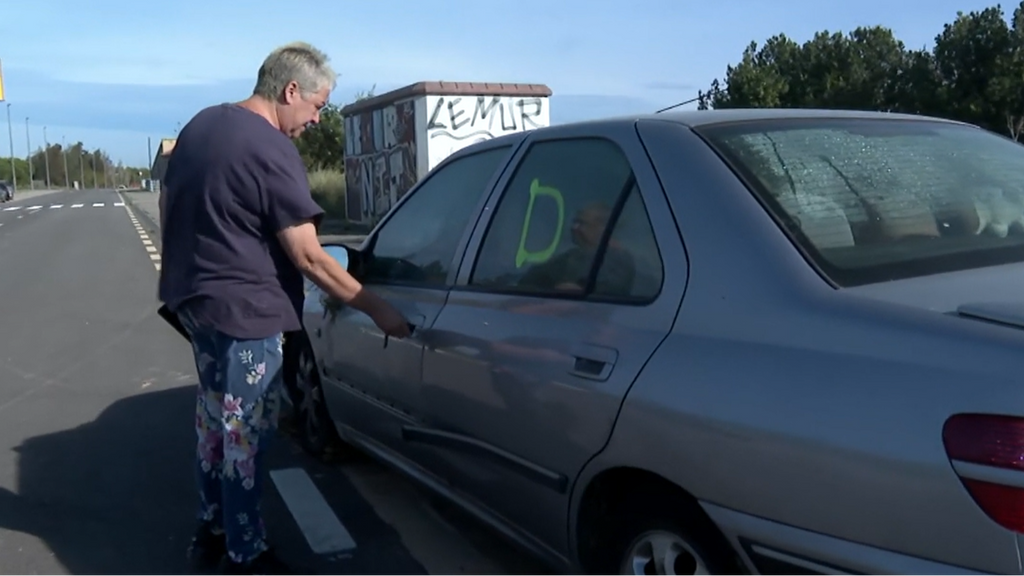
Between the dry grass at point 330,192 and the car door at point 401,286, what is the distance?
80.8ft

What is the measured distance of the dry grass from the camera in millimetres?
29719

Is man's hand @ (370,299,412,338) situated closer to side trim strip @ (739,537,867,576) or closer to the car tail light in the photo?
side trim strip @ (739,537,867,576)

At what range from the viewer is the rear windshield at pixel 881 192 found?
8.32ft

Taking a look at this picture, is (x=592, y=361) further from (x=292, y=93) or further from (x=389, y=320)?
(x=292, y=93)

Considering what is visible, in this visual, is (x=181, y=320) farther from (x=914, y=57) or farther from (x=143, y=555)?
(x=914, y=57)

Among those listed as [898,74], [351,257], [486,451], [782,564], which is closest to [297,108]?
[351,257]

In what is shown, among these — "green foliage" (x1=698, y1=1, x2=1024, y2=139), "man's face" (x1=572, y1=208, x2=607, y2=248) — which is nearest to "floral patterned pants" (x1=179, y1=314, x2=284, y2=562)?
"man's face" (x1=572, y1=208, x2=607, y2=248)

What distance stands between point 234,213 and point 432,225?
0.91 metres

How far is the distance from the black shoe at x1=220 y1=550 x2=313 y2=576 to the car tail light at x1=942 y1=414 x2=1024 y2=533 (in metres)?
2.42

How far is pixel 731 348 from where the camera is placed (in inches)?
94.4

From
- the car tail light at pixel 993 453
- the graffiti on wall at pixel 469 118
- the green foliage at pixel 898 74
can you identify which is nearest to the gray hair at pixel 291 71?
the car tail light at pixel 993 453

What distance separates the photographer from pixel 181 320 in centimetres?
363

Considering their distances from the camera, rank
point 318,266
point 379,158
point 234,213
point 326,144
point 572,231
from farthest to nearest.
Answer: point 326,144 < point 379,158 < point 318,266 < point 234,213 < point 572,231

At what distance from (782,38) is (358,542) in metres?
52.7
